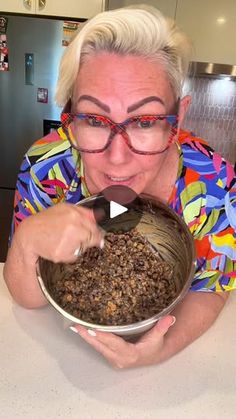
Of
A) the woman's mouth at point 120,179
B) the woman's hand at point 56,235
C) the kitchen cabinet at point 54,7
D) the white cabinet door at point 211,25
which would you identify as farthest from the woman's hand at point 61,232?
the white cabinet door at point 211,25

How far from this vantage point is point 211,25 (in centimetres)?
275

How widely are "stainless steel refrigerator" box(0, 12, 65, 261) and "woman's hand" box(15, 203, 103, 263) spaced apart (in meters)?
1.98

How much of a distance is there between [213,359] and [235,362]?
1.7 inches

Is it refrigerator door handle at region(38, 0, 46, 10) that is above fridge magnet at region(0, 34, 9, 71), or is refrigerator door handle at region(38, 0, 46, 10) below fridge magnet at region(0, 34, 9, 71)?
above

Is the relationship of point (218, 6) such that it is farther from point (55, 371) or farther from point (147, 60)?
point (55, 371)

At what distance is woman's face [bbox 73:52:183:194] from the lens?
81 centimetres

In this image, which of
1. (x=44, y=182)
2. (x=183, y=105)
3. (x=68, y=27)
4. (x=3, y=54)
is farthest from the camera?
(x=3, y=54)

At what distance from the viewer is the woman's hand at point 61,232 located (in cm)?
74

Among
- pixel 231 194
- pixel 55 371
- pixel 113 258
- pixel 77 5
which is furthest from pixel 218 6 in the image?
pixel 55 371

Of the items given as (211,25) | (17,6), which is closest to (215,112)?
(211,25)

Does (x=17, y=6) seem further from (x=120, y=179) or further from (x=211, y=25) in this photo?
(x=120, y=179)

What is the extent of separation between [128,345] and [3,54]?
→ 2.36 meters

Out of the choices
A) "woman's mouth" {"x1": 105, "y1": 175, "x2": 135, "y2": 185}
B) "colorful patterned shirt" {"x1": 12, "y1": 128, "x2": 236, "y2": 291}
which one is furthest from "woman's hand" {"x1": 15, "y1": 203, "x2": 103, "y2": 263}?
"colorful patterned shirt" {"x1": 12, "y1": 128, "x2": 236, "y2": 291}
